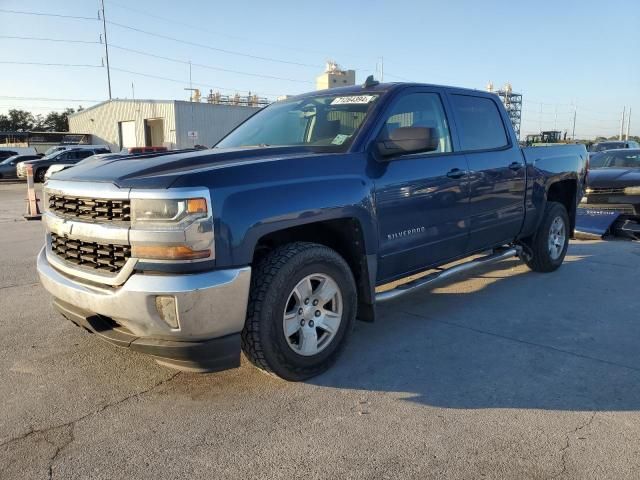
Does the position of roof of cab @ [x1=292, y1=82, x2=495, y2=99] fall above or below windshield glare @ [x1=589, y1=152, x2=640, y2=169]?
above

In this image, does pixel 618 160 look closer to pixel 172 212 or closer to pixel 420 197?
pixel 420 197

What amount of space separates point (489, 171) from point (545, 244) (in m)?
1.75

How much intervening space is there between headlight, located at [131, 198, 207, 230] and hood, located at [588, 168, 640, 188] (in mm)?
8056

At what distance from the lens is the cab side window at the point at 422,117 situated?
160 inches

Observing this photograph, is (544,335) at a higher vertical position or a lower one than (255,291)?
lower

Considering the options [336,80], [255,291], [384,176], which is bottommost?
[255,291]

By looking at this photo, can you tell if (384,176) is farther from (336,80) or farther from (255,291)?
(336,80)

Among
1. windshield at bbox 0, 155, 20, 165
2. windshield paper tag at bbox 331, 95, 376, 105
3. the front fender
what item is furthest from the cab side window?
windshield at bbox 0, 155, 20, 165

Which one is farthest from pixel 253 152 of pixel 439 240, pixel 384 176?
pixel 439 240

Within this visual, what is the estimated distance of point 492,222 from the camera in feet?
16.6

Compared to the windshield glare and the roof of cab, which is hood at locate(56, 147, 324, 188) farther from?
the windshield glare

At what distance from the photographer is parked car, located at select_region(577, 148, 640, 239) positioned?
8.63 m

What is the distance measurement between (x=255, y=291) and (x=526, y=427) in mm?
1654

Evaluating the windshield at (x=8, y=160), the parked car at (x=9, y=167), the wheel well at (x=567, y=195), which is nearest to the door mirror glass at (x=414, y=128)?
the wheel well at (x=567, y=195)
